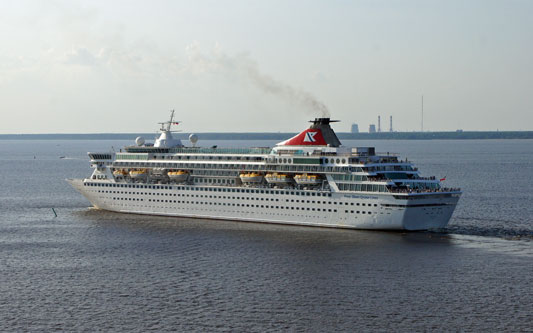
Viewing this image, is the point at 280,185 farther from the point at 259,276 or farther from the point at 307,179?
the point at 259,276

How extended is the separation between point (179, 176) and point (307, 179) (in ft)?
47.0

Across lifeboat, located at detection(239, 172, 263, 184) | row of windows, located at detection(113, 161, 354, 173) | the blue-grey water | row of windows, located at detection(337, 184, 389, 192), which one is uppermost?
row of windows, located at detection(113, 161, 354, 173)

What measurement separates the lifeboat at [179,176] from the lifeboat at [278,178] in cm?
953

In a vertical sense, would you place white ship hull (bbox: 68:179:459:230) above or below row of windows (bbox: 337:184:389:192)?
below

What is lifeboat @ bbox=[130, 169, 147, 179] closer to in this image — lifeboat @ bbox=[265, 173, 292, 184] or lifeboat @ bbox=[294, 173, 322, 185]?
lifeboat @ bbox=[265, 173, 292, 184]

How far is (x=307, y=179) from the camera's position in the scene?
211 feet

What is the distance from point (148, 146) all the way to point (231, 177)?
508 inches

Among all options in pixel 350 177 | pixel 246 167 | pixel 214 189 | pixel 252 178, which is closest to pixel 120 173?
pixel 214 189

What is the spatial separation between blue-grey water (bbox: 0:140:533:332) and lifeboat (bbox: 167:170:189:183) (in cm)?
438

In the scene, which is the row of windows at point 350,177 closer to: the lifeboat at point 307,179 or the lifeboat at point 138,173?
the lifeboat at point 307,179

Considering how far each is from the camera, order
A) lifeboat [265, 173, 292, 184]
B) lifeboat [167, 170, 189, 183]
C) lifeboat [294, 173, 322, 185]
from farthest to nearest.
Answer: lifeboat [167, 170, 189, 183], lifeboat [265, 173, 292, 184], lifeboat [294, 173, 322, 185]

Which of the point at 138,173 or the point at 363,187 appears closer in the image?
the point at 363,187

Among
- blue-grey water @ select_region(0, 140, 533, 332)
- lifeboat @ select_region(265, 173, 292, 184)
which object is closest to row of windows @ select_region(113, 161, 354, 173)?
lifeboat @ select_region(265, 173, 292, 184)

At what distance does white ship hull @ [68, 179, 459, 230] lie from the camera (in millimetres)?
59594
